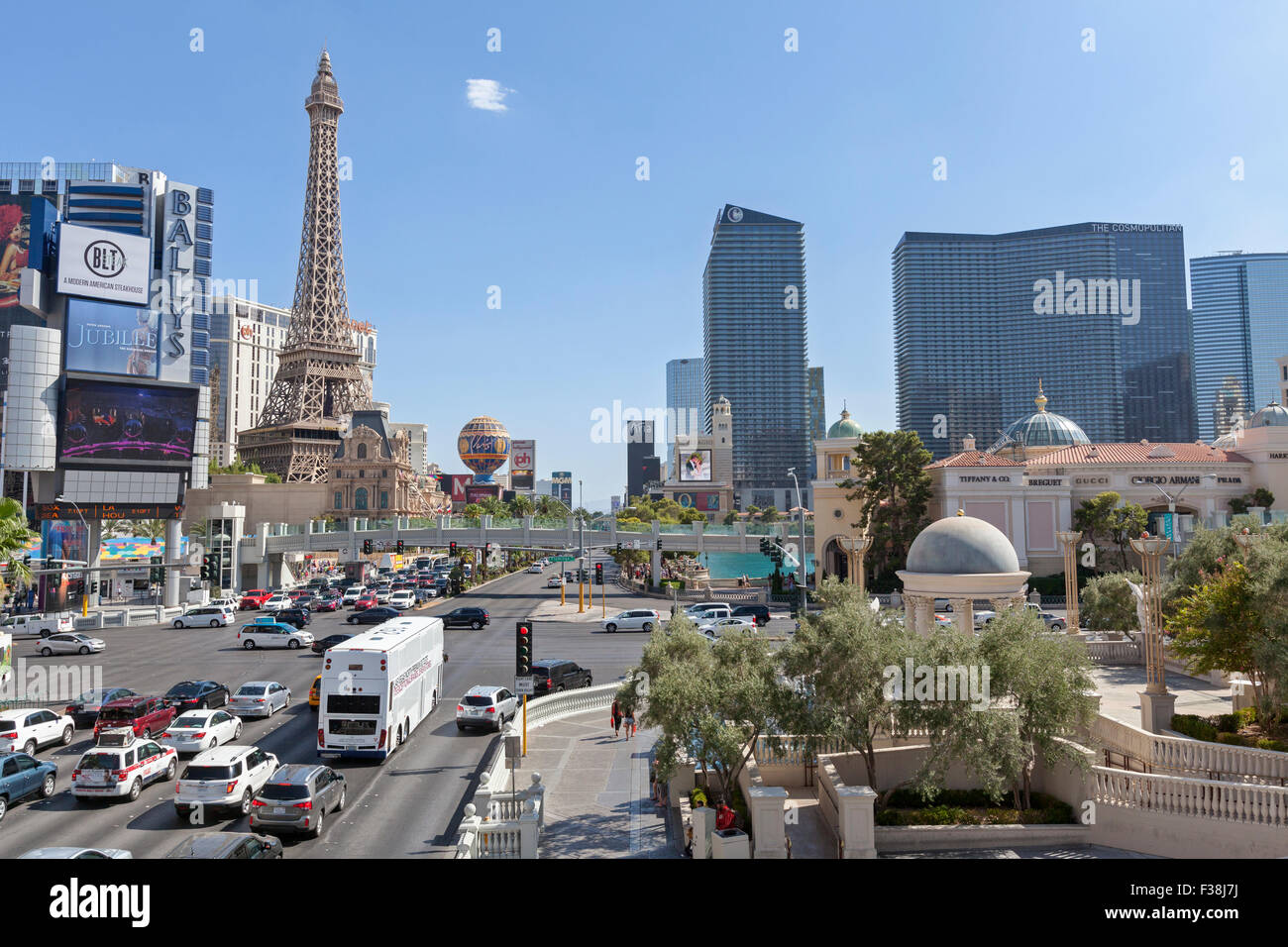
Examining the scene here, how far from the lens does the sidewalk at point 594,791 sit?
17547mm

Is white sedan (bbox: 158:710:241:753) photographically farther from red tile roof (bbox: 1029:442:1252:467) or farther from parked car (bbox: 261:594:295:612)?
red tile roof (bbox: 1029:442:1252:467)

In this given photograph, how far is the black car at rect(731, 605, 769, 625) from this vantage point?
5142 centimetres

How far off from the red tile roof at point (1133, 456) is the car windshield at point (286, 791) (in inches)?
2553

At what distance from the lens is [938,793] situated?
760 inches

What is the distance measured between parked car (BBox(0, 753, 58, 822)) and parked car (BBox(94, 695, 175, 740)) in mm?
4128

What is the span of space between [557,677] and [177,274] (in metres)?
68.7

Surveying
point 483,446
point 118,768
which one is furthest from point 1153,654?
point 483,446

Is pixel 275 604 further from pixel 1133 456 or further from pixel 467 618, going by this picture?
pixel 1133 456

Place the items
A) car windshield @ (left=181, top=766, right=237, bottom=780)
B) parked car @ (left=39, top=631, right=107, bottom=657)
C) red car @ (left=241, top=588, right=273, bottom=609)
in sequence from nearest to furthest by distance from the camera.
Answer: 1. car windshield @ (left=181, top=766, right=237, bottom=780)
2. parked car @ (left=39, top=631, right=107, bottom=657)
3. red car @ (left=241, top=588, right=273, bottom=609)

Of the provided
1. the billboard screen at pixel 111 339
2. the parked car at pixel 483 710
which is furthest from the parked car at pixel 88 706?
the billboard screen at pixel 111 339

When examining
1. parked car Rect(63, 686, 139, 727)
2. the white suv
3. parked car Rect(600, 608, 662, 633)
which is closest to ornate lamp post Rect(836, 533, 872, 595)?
the white suv
